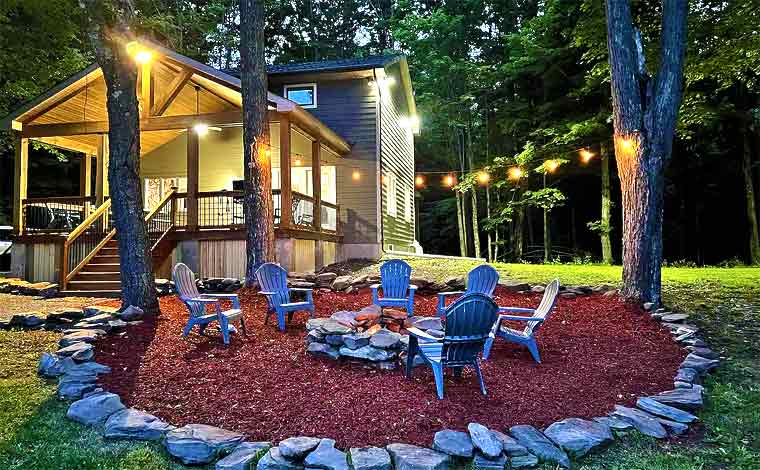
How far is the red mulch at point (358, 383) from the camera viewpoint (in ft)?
11.5

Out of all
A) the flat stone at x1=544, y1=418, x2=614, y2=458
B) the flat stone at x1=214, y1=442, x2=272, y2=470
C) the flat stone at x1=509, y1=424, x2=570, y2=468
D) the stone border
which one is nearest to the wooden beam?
the stone border

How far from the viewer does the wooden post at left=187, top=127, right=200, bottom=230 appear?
409 inches

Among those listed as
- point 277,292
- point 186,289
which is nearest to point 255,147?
point 277,292

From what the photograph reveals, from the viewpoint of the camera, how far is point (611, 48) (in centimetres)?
717

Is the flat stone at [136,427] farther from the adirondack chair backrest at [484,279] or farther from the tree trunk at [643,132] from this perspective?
the tree trunk at [643,132]

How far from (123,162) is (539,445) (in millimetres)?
5909

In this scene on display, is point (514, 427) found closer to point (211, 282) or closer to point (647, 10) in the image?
point (211, 282)

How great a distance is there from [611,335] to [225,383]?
424cm

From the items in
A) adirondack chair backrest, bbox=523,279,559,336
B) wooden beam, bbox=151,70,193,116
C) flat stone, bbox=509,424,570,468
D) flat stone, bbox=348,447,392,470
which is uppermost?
wooden beam, bbox=151,70,193,116

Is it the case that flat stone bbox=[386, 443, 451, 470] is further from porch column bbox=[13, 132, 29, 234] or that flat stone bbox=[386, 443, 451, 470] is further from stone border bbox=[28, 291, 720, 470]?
porch column bbox=[13, 132, 29, 234]

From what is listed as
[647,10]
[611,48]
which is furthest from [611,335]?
[647,10]

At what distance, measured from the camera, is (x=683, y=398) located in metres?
3.90

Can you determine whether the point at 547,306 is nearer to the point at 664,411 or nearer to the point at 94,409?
the point at 664,411

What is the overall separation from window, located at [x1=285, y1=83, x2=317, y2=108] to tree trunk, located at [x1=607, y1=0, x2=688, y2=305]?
26.6ft
